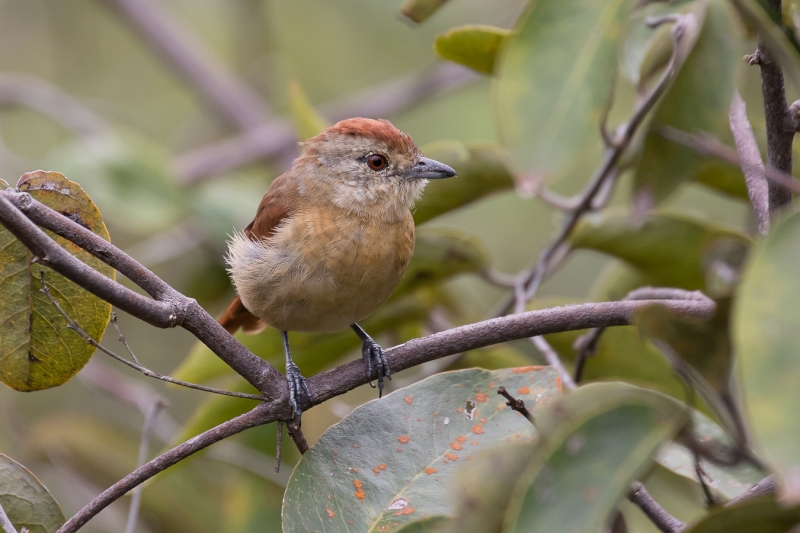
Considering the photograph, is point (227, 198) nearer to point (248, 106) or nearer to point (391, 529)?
point (248, 106)

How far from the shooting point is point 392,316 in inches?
138

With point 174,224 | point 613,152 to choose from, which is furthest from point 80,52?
point 613,152

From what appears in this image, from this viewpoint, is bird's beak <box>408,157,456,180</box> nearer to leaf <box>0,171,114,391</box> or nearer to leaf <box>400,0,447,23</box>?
leaf <box>400,0,447,23</box>

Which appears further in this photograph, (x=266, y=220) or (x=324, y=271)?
(x=266, y=220)

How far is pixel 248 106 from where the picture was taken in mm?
6805

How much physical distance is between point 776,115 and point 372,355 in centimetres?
160

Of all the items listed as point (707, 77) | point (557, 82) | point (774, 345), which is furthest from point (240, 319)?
point (774, 345)

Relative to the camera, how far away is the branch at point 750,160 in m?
2.24

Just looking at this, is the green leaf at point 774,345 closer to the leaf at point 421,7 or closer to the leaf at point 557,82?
the leaf at point 557,82

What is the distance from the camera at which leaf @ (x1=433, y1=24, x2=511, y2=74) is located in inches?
105

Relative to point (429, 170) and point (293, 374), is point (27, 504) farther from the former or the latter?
point (429, 170)

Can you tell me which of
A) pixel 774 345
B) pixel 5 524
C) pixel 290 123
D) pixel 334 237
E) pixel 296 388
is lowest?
pixel 296 388

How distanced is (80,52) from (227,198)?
Result: 11.2 ft

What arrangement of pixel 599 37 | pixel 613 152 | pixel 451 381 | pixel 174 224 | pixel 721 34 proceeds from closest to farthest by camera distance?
pixel 721 34, pixel 599 37, pixel 451 381, pixel 613 152, pixel 174 224
